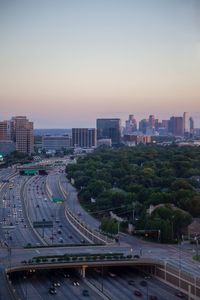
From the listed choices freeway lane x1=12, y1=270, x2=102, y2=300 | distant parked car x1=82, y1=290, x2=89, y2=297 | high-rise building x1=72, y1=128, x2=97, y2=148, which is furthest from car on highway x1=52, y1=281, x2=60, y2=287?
high-rise building x1=72, y1=128, x2=97, y2=148

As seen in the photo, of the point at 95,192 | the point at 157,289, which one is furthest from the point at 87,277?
the point at 95,192

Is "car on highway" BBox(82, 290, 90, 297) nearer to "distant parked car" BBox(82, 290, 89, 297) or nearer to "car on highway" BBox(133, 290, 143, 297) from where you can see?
"distant parked car" BBox(82, 290, 89, 297)

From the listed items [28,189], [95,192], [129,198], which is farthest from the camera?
[28,189]

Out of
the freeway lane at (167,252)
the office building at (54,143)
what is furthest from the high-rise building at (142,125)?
the freeway lane at (167,252)

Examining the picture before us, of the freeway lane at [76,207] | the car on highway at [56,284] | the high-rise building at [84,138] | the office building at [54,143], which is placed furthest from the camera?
the high-rise building at [84,138]

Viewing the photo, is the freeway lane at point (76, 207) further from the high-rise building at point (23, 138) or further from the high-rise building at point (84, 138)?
the high-rise building at point (84, 138)

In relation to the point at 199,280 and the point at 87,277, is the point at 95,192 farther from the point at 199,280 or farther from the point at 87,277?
the point at 199,280
